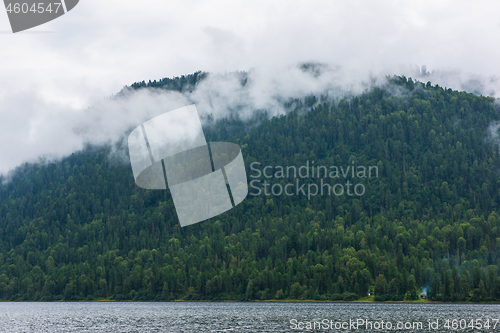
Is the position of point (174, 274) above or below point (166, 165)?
below

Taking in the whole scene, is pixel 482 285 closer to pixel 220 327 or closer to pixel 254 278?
pixel 254 278

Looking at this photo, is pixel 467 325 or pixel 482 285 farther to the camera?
pixel 482 285

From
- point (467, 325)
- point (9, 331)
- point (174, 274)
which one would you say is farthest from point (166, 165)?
point (174, 274)

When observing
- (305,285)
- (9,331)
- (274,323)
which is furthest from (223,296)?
(9,331)

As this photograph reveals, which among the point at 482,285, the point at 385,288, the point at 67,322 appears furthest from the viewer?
the point at 385,288

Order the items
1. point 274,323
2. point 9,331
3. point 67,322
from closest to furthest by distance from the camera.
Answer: point 9,331 → point 274,323 → point 67,322

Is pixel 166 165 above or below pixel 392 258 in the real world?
above

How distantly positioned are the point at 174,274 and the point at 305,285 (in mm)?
50246

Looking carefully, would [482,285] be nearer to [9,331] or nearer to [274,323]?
[274,323]

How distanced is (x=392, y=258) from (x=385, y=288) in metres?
31.7

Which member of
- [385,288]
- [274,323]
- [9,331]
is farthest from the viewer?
[385,288]

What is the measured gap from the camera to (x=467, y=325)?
84938mm

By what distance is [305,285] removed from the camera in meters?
173

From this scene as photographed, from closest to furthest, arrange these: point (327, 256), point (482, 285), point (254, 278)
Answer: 1. point (482, 285)
2. point (254, 278)
3. point (327, 256)
